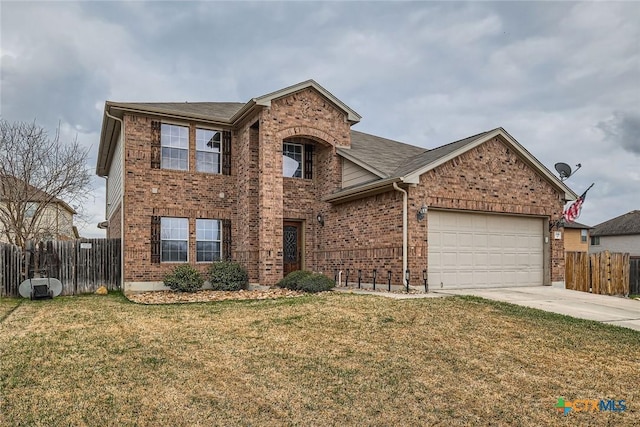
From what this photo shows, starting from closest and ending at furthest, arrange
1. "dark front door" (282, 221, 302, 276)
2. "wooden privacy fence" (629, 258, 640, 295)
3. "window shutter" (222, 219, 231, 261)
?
1. "window shutter" (222, 219, 231, 261)
2. "dark front door" (282, 221, 302, 276)
3. "wooden privacy fence" (629, 258, 640, 295)

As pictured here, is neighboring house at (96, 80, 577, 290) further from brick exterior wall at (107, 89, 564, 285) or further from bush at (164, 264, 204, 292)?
bush at (164, 264, 204, 292)

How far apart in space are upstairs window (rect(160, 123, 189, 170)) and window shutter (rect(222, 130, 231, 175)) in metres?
1.20

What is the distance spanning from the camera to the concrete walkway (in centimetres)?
1028

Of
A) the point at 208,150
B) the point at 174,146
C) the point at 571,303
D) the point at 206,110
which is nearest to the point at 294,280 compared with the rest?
the point at 208,150

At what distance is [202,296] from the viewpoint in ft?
44.5

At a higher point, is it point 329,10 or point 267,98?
point 329,10

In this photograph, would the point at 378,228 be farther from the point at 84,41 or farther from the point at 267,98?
the point at 84,41

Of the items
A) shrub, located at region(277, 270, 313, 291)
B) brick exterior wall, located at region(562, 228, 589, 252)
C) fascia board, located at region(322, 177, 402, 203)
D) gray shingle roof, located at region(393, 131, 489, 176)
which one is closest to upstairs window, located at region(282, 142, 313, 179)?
fascia board, located at region(322, 177, 402, 203)

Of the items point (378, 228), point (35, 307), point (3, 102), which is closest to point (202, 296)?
point (35, 307)

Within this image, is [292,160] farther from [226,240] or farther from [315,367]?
[315,367]

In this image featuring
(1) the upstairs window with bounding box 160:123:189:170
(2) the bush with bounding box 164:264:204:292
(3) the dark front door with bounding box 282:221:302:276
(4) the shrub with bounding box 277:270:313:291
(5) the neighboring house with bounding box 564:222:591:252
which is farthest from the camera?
(5) the neighboring house with bounding box 564:222:591:252

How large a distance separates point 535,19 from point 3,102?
16618 mm

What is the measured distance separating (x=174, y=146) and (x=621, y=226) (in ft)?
127

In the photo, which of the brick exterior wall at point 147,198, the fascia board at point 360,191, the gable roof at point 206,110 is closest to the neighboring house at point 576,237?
the gable roof at point 206,110
